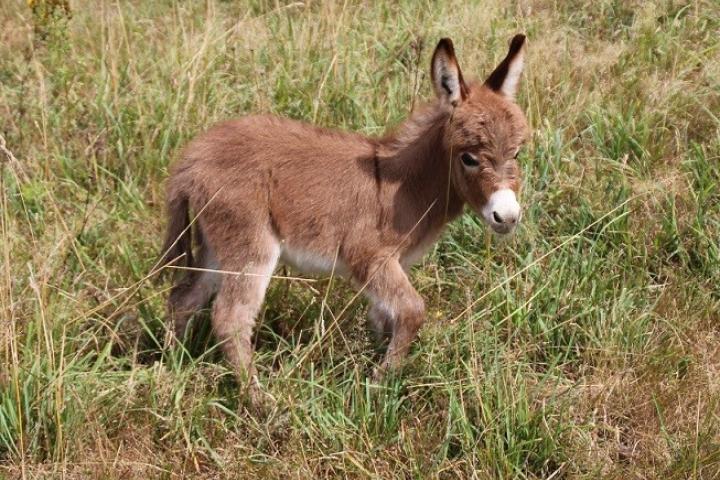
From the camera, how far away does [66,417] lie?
411 cm

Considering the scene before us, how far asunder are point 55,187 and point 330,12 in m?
2.22

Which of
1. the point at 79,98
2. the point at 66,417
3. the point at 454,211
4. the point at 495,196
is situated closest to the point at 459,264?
the point at 454,211

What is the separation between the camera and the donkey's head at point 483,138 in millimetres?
4559

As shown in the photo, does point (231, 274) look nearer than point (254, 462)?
No

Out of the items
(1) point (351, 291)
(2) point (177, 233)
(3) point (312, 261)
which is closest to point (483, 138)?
(3) point (312, 261)

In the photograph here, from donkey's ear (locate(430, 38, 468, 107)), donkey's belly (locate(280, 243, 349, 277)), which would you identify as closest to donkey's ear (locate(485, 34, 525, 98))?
donkey's ear (locate(430, 38, 468, 107))

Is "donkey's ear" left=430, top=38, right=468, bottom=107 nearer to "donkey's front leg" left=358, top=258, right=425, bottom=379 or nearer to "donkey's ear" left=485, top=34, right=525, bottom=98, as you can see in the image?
"donkey's ear" left=485, top=34, right=525, bottom=98

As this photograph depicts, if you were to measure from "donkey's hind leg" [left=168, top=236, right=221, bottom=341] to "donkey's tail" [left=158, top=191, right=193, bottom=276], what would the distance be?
0.28 ft

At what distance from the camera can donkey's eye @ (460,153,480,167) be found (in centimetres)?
463

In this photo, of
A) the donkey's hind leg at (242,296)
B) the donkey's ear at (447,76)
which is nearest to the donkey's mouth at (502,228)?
the donkey's ear at (447,76)

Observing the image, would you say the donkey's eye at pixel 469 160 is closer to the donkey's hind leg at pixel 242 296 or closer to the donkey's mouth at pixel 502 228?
the donkey's mouth at pixel 502 228

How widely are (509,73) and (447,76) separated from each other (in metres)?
0.36

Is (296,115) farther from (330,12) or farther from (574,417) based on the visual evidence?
(574,417)

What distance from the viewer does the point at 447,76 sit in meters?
4.69
